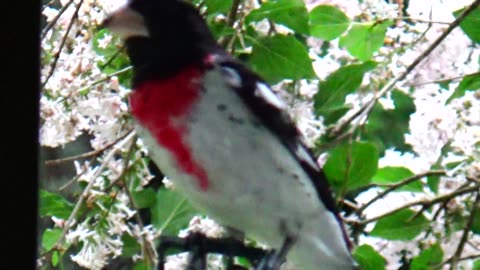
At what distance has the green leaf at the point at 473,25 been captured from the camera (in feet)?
4.79

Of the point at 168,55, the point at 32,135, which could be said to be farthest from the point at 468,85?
the point at 32,135

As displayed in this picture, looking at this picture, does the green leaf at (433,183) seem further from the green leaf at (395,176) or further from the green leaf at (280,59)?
the green leaf at (280,59)

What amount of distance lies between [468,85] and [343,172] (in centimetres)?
27

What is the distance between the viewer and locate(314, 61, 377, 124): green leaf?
1412 millimetres

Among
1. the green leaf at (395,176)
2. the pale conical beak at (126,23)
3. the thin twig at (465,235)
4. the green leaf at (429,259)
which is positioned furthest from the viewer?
the green leaf at (395,176)

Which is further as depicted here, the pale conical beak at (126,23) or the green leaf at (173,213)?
the green leaf at (173,213)

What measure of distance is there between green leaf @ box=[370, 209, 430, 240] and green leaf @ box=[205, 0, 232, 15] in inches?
15.6

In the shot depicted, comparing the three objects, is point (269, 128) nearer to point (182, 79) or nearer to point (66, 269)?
point (182, 79)

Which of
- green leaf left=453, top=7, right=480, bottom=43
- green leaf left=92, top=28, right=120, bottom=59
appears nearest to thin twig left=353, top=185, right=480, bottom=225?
green leaf left=453, top=7, right=480, bottom=43

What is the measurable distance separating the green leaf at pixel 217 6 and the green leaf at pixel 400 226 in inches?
15.6

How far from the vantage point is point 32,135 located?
0.39 metres

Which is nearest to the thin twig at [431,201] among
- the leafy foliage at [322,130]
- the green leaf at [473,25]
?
the leafy foliage at [322,130]

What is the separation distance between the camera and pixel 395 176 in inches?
58.9

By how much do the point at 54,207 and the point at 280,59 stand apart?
41cm
